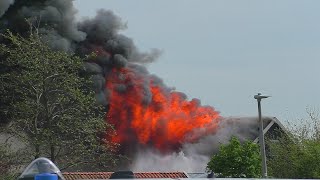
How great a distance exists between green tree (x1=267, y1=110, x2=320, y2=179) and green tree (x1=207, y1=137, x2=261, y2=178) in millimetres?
2305

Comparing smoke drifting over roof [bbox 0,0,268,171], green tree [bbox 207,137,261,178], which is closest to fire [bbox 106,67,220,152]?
smoke drifting over roof [bbox 0,0,268,171]

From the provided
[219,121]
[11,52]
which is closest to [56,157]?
[11,52]

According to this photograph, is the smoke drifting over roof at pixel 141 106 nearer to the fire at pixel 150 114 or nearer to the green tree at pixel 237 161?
the fire at pixel 150 114

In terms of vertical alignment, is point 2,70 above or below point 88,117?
above

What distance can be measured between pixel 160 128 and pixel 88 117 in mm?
19386

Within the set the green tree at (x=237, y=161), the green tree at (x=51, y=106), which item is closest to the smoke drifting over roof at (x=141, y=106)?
the green tree at (x=237, y=161)

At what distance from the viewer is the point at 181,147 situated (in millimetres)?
49281

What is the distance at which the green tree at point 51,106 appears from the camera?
92.4 ft

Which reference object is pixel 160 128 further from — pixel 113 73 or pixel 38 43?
pixel 38 43

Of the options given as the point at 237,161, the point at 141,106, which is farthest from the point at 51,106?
the point at 141,106

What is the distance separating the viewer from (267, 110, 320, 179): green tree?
3525 centimetres

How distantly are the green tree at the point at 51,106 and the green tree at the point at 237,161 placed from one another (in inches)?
307

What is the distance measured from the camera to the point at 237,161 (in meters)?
34.2

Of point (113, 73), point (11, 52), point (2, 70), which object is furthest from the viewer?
point (113, 73)
